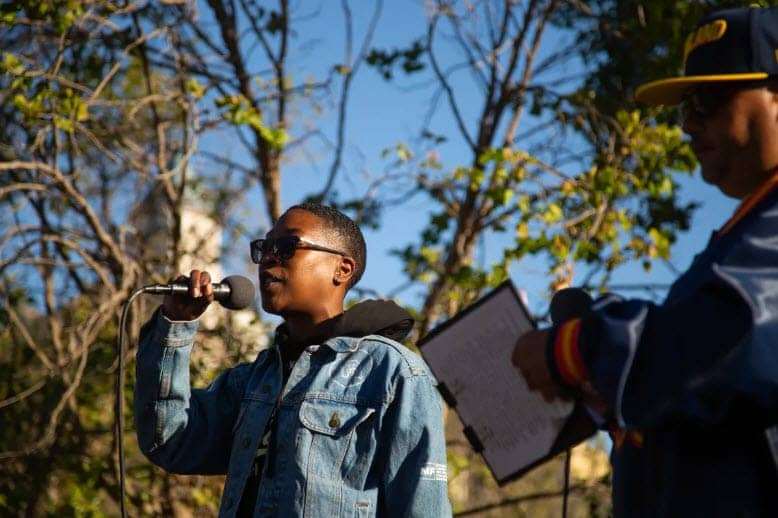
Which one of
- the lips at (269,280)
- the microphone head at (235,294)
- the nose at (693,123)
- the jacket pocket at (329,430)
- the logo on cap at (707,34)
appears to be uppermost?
the logo on cap at (707,34)

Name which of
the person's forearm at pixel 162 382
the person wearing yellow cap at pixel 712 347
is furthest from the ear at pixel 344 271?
the person wearing yellow cap at pixel 712 347

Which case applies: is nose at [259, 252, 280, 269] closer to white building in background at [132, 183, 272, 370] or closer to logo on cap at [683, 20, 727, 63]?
logo on cap at [683, 20, 727, 63]

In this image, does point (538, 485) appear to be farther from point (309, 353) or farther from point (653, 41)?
point (309, 353)

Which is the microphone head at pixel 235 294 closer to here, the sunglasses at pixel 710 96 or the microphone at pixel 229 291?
the microphone at pixel 229 291

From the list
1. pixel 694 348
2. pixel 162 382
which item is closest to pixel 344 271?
pixel 162 382

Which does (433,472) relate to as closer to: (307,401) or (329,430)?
(329,430)

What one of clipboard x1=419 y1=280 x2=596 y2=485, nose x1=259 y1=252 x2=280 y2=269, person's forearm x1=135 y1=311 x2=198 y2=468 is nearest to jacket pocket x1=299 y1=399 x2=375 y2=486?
person's forearm x1=135 y1=311 x2=198 y2=468

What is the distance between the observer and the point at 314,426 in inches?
126

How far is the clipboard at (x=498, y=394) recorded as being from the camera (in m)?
2.08

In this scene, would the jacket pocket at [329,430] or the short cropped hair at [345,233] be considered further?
the short cropped hair at [345,233]

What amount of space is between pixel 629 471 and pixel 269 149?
18.6 ft

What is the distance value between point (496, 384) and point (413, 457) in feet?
3.52

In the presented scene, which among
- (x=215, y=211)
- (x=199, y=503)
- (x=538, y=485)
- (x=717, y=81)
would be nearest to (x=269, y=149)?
(x=215, y=211)

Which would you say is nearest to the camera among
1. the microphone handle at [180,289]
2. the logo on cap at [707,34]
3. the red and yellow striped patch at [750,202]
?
the red and yellow striped patch at [750,202]
